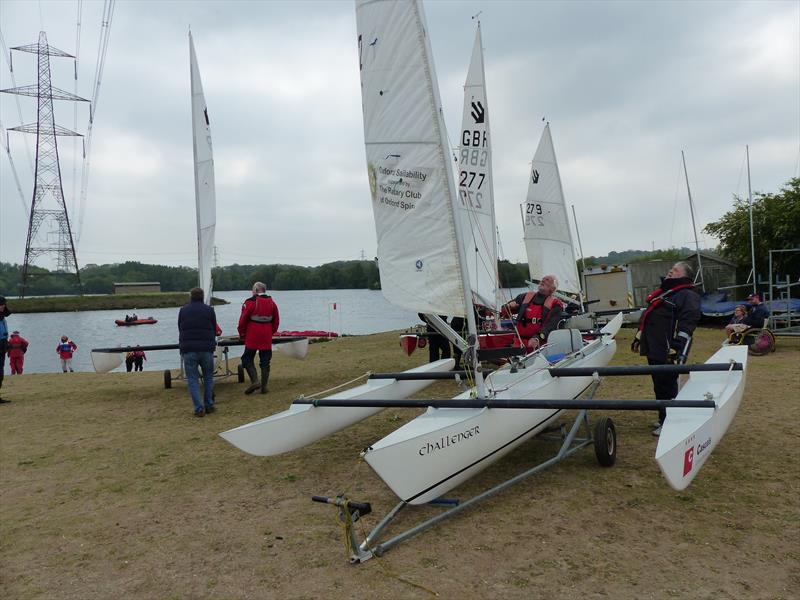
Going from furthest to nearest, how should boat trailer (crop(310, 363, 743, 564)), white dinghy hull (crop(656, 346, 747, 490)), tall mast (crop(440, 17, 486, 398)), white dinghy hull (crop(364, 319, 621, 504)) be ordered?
tall mast (crop(440, 17, 486, 398)) < white dinghy hull (crop(364, 319, 621, 504)) < boat trailer (crop(310, 363, 743, 564)) < white dinghy hull (crop(656, 346, 747, 490))

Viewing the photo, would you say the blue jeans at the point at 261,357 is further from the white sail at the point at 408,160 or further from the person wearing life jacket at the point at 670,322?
the person wearing life jacket at the point at 670,322

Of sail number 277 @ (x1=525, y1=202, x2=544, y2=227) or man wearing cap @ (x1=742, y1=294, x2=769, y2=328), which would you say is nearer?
man wearing cap @ (x1=742, y1=294, x2=769, y2=328)

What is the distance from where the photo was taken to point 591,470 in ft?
14.9

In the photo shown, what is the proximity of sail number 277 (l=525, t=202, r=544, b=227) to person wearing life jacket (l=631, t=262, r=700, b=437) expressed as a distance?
33.8 feet

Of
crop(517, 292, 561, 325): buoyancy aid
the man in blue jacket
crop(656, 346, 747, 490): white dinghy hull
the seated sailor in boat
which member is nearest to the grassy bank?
the seated sailor in boat

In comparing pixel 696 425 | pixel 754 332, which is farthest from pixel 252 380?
pixel 754 332

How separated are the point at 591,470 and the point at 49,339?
41.5 meters

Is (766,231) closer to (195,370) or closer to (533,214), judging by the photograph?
(533,214)

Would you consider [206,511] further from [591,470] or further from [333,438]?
[591,470]

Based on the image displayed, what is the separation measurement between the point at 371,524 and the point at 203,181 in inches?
301

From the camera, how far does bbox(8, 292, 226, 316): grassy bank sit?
77637 millimetres

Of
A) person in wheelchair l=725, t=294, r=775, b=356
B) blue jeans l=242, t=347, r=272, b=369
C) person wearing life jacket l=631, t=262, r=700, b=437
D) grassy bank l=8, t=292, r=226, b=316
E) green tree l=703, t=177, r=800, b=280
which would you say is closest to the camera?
person wearing life jacket l=631, t=262, r=700, b=437

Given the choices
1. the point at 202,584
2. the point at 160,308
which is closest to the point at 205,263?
the point at 202,584

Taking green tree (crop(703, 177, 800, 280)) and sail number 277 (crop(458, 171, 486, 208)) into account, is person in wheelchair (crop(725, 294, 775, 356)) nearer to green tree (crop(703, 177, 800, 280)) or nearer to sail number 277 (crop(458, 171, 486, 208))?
sail number 277 (crop(458, 171, 486, 208))
